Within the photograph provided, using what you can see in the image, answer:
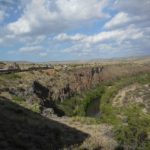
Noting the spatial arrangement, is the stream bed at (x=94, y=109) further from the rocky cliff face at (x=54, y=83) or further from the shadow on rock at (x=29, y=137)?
the shadow on rock at (x=29, y=137)

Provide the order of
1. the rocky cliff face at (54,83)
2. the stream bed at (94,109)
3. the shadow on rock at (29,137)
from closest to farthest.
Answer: the shadow on rock at (29,137), the rocky cliff face at (54,83), the stream bed at (94,109)

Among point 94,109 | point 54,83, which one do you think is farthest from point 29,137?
point 54,83

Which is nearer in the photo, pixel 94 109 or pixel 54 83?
pixel 94 109

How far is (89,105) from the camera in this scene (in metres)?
83.6

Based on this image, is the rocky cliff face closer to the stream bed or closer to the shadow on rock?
the stream bed

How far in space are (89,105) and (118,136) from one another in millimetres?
56868

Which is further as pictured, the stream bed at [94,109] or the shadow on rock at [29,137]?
the stream bed at [94,109]

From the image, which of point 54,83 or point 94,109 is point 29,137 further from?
point 54,83

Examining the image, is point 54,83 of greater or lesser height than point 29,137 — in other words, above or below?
below

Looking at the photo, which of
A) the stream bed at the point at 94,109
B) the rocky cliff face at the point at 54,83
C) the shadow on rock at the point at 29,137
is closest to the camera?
the shadow on rock at the point at 29,137

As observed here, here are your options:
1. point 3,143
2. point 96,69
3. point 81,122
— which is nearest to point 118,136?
point 81,122

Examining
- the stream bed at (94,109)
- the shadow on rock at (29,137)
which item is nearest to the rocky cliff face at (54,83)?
the stream bed at (94,109)

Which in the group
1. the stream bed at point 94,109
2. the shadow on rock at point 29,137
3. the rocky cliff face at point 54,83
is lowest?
the stream bed at point 94,109

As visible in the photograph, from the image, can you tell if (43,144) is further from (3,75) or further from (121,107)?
(121,107)
